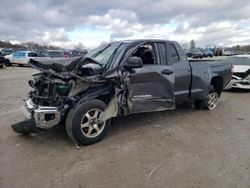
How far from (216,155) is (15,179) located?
3.02 meters

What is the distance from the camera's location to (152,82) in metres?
5.01

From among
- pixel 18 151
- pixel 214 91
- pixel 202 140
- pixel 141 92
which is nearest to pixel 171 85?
pixel 141 92

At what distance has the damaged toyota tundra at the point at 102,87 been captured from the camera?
4.18 metres

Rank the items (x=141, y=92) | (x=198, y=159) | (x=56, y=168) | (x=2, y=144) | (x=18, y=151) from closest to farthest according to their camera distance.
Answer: (x=56, y=168), (x=198, y=159), (x=18, y=151), (x=2, y=144), (x=141, y=92)

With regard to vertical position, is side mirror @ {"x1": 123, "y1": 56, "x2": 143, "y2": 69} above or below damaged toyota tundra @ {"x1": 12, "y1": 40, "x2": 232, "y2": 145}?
above

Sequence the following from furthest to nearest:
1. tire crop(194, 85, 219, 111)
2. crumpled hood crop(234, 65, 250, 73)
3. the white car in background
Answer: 1. the white car in background
2. crumpled hood crop(234, 65, 250, 73)
3. tire crop(194, 85, 219, 111)

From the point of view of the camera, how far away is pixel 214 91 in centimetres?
723

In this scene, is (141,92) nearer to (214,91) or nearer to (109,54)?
(109,54)

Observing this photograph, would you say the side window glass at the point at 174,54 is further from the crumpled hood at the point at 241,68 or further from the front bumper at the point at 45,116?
the crumpled hood at the point at 241,68

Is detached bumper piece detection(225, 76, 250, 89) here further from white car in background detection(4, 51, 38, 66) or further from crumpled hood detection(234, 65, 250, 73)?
white car in background detection(4, 51, 38, 66)

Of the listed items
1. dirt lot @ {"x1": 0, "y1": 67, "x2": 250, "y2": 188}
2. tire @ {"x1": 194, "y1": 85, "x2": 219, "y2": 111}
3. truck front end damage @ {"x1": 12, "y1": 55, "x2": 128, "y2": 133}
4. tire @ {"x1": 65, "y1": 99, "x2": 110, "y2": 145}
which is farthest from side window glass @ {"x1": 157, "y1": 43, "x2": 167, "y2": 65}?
tire @ {"x1": 194, "y1": 85, "x2": 219, "y2": 111}

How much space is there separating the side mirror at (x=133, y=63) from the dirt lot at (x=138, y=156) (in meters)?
1.36

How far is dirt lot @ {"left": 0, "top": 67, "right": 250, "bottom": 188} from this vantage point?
332cm

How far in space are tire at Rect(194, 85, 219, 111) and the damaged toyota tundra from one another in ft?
4.26
